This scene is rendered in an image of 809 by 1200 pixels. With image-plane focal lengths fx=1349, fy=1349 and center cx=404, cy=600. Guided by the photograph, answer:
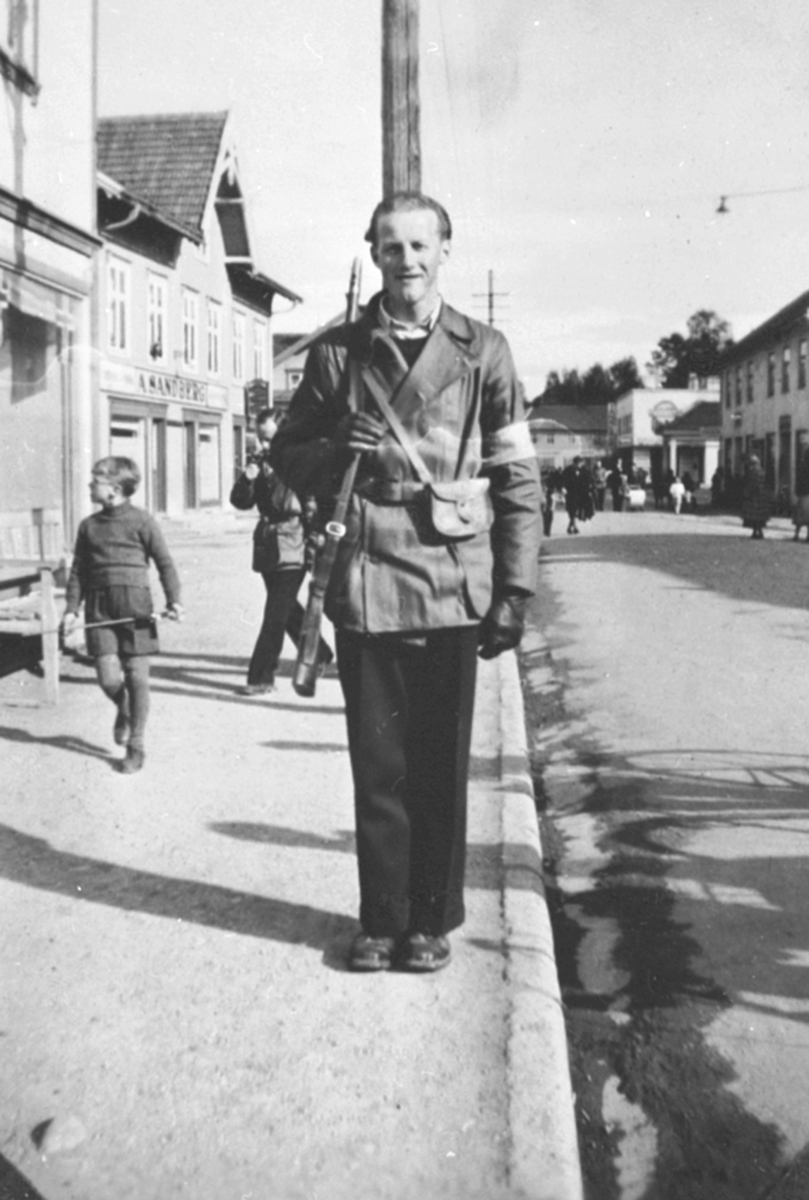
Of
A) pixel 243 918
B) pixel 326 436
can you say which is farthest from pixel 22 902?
pixel 326 436

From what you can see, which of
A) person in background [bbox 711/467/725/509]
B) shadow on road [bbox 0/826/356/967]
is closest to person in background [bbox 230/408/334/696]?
shadow on road [bbox 0/826/356/967]

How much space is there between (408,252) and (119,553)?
332 cm

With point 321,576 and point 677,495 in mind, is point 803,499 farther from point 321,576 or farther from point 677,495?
point 321,576

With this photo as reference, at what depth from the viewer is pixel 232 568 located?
17875 mm

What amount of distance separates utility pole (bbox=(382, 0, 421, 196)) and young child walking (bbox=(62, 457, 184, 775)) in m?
2.74

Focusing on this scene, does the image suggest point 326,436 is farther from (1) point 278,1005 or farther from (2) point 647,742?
(2) point 647,742

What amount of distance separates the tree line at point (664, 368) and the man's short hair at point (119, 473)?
114 meters

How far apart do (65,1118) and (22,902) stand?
153cm

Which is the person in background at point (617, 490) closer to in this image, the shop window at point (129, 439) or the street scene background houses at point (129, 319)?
the street scene background houses at point (129, 319)

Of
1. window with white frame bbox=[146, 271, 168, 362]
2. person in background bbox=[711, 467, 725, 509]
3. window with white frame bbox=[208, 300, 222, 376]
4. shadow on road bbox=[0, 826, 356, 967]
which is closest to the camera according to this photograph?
shadow on road bbox=[0, 826, 356, 967]

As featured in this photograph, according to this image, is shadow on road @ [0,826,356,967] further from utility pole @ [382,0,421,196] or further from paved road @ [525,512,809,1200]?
utility pole @ [382,0,421,196]

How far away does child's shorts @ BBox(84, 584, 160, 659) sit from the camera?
629cm

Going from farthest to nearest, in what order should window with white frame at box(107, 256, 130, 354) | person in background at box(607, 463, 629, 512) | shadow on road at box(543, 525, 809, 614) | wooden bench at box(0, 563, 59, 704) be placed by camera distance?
1. person in background at box(607, 463, 629, 512)
2. window with white frame at box(107, 256, 130, 354)
3. shadow on road at box(543, 525, 809, 614)
4. wooden bench at box(0, 563, 59, 704)

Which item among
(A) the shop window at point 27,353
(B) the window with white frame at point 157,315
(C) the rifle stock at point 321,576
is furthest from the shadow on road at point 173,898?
(B) the window with white frame at point 157,315
